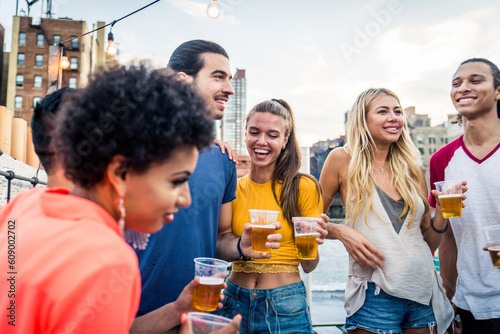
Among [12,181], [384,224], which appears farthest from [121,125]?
[12,181]

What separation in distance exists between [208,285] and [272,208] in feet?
3.40

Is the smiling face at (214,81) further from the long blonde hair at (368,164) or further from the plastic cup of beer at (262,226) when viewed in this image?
the long blonde hair at (368,164)

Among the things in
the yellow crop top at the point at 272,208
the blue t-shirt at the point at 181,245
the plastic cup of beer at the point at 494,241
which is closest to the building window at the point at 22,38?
the yellow crop top at the point at 272,208

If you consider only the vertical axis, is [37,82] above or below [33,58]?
below

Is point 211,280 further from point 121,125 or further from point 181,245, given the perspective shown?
point 121,125

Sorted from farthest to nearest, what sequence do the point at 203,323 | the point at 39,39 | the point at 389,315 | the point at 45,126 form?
the point at 39,39 → the point at 389,315 → the point at 45,126 → the point at 203,323

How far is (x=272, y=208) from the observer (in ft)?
8.51

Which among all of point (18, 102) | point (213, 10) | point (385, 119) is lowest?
point (385, 119)

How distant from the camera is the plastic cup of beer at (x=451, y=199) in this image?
2502 millimetres

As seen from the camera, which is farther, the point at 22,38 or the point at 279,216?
the point at 22,38

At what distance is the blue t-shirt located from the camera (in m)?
1.92

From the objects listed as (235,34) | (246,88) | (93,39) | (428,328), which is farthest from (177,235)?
(93,39)

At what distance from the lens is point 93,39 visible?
43.6 meters

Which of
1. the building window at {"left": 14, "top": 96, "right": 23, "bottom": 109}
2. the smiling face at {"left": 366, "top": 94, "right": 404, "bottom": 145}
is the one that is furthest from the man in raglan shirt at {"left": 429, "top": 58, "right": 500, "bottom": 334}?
the building window at {"left": 14, "top": 96, "right": 23, "bottom": 109}
